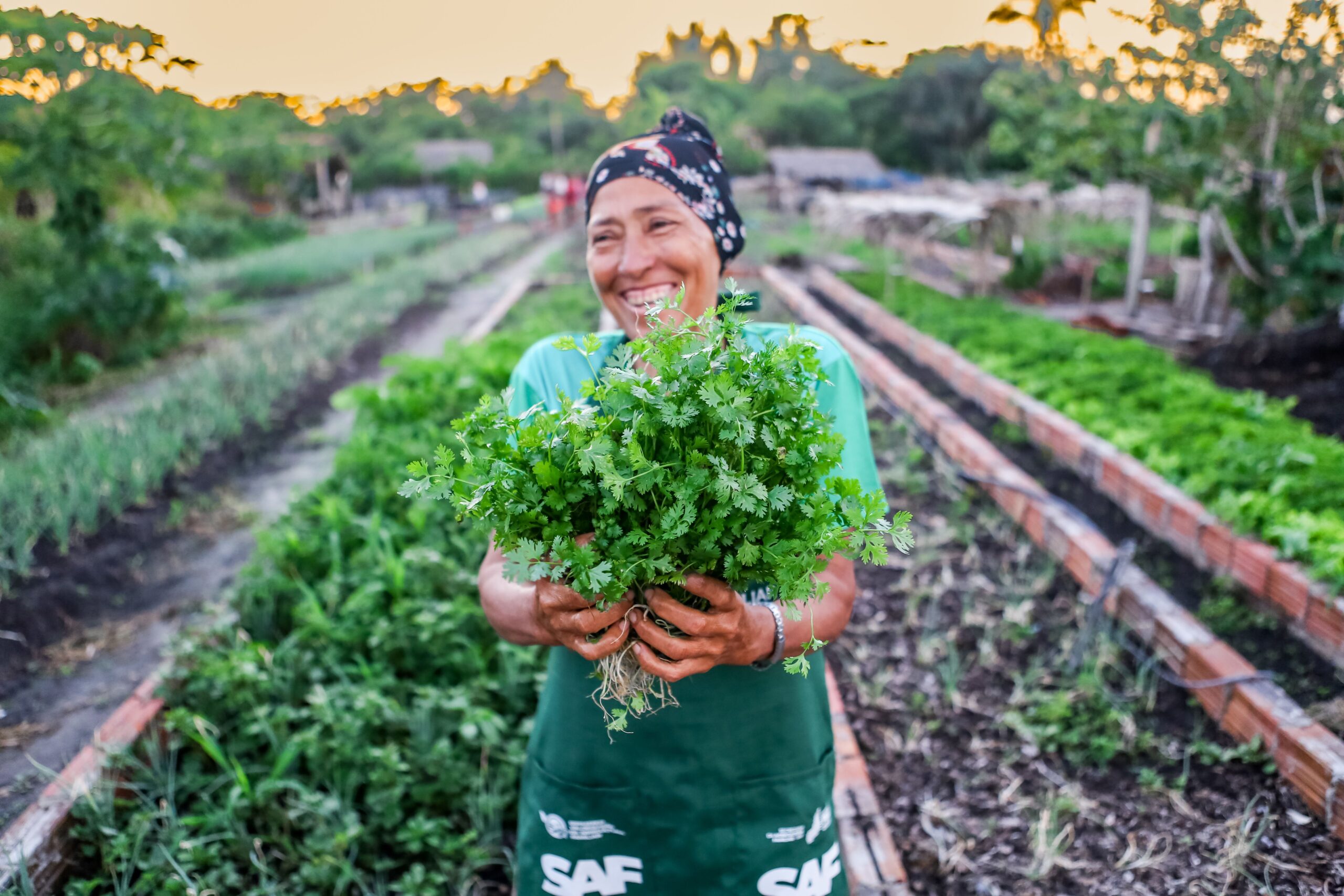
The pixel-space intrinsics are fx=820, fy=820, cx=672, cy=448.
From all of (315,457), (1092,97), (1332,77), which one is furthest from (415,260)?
(1332,77)

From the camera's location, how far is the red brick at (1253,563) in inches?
122

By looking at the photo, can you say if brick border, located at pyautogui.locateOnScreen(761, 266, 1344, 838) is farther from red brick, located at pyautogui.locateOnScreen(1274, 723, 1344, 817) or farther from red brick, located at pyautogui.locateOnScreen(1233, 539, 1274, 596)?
red brick, located at pyautogui.locateOnScreen(1233, 539, 1274, 596)

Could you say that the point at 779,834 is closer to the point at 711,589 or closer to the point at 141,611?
the point at 711,589

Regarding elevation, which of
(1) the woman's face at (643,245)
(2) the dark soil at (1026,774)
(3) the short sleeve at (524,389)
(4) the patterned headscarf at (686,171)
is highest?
(4) the patterned headscarf at (686,171)

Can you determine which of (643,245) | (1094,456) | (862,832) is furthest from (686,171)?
(1094,456)

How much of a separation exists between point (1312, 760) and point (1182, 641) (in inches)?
26.8

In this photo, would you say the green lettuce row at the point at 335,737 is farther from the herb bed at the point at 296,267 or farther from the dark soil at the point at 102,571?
the herb bed at the point at 296,267

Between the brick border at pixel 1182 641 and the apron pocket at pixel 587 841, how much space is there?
187 centimetres

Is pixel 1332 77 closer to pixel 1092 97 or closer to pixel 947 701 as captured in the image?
pixel 1092 97

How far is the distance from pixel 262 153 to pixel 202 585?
29.8 m

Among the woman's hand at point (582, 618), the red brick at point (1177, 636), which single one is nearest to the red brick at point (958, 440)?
the red brick at point (1177, 636)

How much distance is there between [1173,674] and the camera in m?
2.95

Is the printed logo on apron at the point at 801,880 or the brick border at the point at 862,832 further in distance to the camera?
the brick border at the point at 862,832

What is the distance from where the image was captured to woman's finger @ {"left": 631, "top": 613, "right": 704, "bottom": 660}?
122 cm
